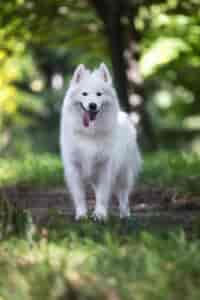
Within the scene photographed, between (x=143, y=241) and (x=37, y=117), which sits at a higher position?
(x=143, y=241)

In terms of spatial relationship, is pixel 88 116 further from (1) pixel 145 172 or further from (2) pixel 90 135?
(1) pixel 145 172

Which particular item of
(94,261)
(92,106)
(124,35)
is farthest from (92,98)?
(124,35)

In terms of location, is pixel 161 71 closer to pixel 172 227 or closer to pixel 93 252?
pixel 172 227

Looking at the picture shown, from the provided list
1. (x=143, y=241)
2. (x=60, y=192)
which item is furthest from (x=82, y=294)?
(x=60, y=192)

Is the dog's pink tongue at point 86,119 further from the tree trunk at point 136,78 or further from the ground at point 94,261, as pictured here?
the tree trunk at point 136,78

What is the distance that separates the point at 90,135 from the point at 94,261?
3.71 metres

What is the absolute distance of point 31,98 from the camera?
32688 millimetres

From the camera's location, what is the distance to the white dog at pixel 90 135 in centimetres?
937

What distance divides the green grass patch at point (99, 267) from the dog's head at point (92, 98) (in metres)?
2.26

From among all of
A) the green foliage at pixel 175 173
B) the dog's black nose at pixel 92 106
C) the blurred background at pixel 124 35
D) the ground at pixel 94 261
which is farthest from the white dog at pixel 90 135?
the blurred background at pixel 124 35

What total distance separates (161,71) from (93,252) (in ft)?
48.8

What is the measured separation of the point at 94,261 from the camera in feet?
19.2

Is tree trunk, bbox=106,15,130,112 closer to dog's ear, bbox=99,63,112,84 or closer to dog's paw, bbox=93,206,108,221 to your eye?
dog's ear, bbox=99,63,112,84

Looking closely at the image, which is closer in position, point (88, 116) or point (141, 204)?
point (88, 116)
